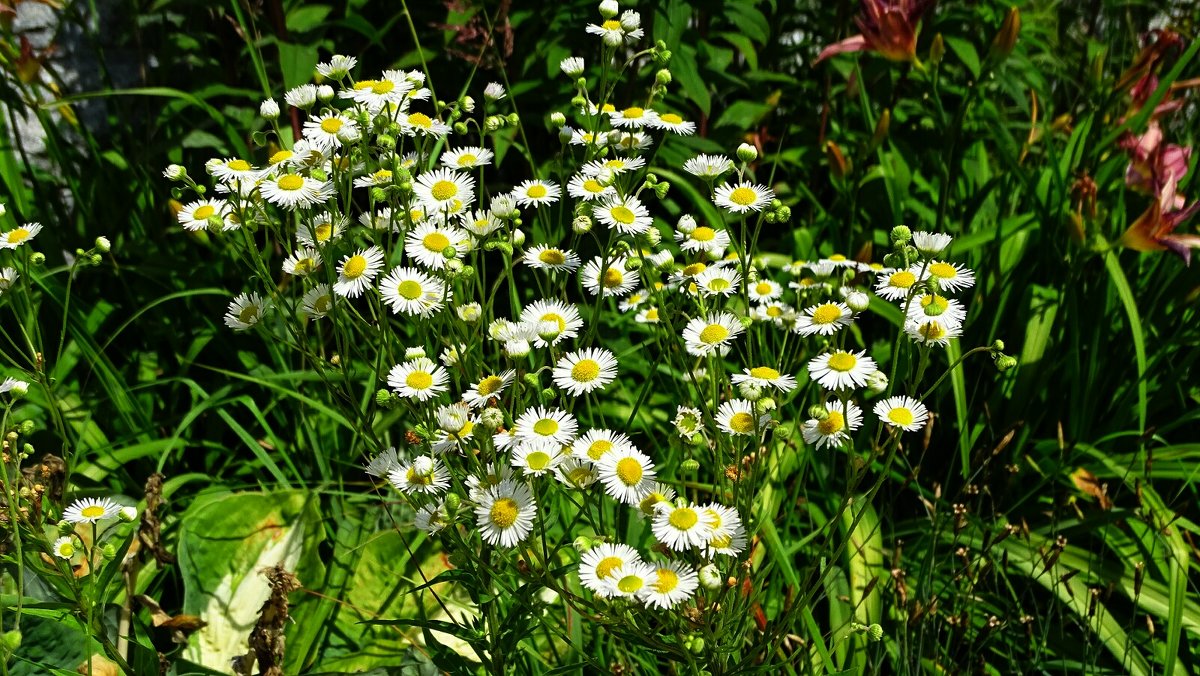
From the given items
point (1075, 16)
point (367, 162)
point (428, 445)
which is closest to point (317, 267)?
point (367, 162)

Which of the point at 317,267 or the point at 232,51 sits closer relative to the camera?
the point at 317,267

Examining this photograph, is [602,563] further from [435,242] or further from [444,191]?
[444,191]

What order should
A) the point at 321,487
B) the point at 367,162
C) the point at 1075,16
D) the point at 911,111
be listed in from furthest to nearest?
the point at 1075,16, the point at 911,111, the point at 321,487, the point at 367,162

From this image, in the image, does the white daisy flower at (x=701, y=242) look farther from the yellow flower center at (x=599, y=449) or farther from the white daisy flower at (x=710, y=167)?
the yellow flower center at (x=599, y=449)

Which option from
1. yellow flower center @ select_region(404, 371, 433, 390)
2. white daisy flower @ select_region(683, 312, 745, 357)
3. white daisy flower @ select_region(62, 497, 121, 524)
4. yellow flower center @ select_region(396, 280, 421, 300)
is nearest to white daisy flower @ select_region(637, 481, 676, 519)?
white daisy flower @ select_region(683, 312, 745, 357)

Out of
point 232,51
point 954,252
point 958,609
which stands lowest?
point 958,609

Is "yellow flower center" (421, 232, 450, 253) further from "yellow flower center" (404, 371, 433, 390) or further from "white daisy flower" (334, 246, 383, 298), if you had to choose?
"yellow flower center" (404, 371, 433, 390)

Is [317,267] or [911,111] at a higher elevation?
[911,111]

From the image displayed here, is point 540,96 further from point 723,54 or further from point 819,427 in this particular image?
point 819,427
